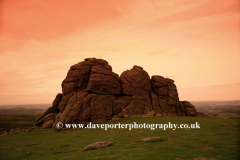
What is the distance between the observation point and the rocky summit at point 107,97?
64.5 m

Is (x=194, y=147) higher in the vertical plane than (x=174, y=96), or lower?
lower

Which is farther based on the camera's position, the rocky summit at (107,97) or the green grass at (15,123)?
the green grass at (15,123)

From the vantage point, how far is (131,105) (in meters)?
70.6

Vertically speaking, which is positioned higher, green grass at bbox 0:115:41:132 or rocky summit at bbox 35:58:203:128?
rocky summit at bbox 35:58:203:128

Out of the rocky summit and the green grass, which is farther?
the green grass

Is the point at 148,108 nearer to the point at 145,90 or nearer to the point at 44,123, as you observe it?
the point at 145,90

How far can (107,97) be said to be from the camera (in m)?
68.8

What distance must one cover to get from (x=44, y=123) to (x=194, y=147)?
197ft

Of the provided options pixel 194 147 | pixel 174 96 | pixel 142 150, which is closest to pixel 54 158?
pixel 142 150

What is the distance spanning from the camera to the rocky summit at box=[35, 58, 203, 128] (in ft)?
212

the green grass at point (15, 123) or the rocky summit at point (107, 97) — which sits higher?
the rocky summit at point (107, 97)

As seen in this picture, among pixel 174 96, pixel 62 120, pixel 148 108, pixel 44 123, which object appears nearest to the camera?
pixel 62 120

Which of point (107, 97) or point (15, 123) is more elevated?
point (107, 97)

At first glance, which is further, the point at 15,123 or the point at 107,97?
the point at 15,123
